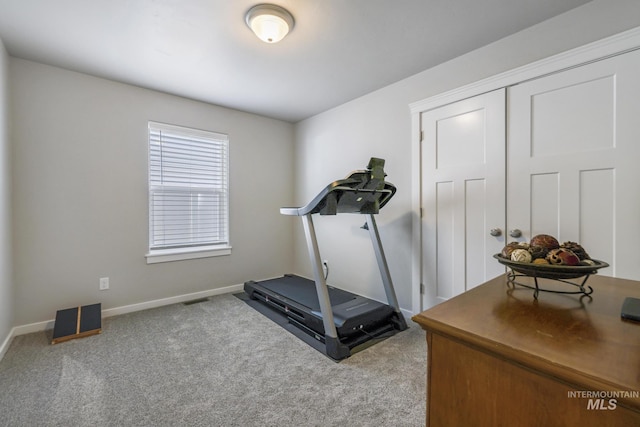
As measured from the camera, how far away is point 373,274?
3.25m

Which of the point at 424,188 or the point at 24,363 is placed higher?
the point at 424,188

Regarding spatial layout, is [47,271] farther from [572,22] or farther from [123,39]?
[572,22]

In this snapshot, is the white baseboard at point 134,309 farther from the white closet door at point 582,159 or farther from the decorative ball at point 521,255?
the decorative ball at point 521,255

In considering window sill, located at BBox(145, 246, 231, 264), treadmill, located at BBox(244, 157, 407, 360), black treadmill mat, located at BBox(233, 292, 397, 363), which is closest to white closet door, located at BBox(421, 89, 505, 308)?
treadmill, located at BBox(244, 157, 407, 360)

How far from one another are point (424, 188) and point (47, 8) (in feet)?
10.6

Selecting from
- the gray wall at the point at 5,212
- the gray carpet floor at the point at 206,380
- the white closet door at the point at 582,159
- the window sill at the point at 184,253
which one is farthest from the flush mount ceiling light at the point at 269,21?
the window sill at the point at 184,253

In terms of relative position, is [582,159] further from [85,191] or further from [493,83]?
[85,191]

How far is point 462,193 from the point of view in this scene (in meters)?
2.47

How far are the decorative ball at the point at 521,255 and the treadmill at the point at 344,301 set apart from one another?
135cm

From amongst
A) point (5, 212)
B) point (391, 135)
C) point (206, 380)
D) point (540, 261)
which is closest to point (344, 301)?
point (206, 380)

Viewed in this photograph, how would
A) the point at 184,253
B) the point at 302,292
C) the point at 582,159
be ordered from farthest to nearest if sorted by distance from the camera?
the point at 184,253
the point at 302,292
the point at 582,159

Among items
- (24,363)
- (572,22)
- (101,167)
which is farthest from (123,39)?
(572,22)
